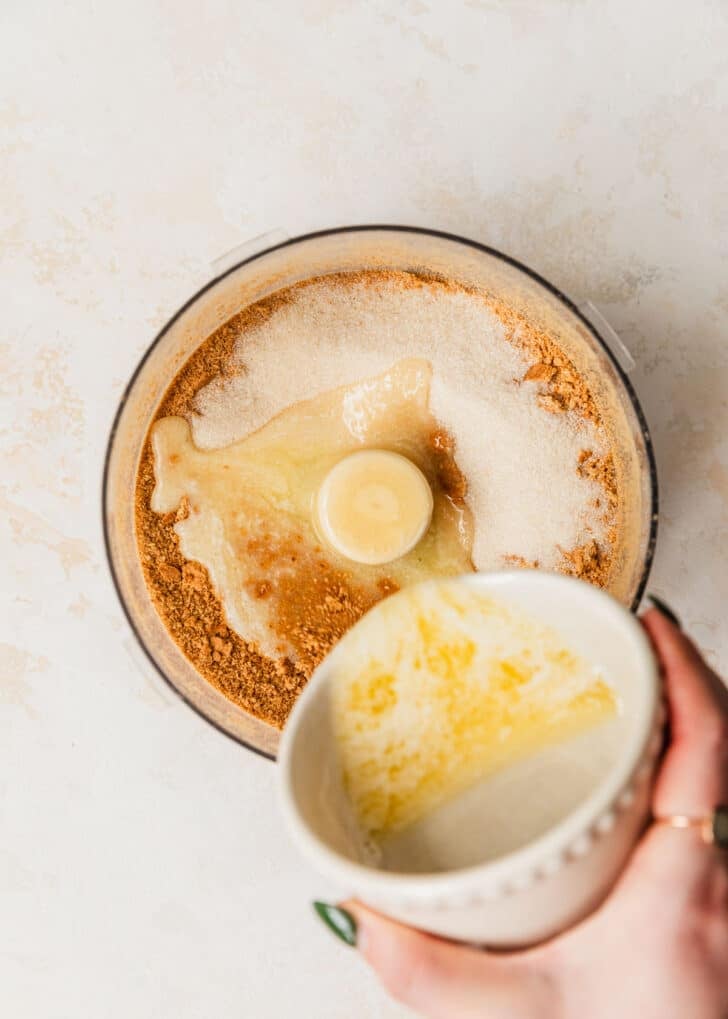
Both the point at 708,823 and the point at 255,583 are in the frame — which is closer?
the point at 708,823

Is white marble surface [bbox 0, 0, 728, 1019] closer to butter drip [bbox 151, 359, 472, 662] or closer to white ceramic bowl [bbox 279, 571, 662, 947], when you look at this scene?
butter drip [bbox 151, 359, 472, 662]

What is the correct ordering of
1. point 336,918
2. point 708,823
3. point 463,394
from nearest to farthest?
point 708,823 < point 336,918 < point 463,394

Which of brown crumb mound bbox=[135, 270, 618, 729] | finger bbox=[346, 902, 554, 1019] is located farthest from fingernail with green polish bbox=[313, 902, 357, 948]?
brown crumb mound bbox=[135, 270, 618, 729]

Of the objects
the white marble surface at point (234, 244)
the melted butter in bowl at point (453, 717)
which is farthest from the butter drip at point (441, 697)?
the white marble surface at point (234, 244)

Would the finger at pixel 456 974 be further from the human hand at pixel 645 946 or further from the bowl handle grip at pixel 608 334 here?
the bowl handle grip at pixel 608 334

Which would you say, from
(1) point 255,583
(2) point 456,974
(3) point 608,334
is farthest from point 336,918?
(3) point 608,334

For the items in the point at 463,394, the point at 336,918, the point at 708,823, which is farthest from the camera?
the point at 463,394

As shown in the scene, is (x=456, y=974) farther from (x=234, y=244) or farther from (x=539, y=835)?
(x=234, y=244)
